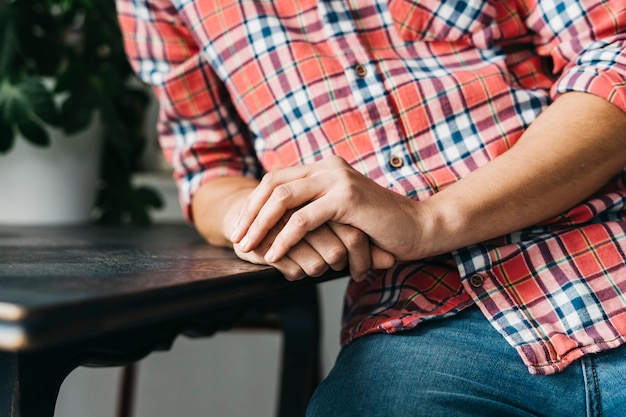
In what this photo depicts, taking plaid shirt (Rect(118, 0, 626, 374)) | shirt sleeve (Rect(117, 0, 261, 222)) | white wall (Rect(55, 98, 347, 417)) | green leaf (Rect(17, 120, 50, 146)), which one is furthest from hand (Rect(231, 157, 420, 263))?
white wall (Rect(55, 98, 347, 417))

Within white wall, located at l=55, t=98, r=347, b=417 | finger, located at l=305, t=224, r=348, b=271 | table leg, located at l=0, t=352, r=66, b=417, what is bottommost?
white wall, located at l=55, t=98, r=347, b=417

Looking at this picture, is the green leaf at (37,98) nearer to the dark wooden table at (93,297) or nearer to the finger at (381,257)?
the dark wooden table at (93,297)

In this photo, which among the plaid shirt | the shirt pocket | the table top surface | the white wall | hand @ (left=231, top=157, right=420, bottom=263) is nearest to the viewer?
the table top surface

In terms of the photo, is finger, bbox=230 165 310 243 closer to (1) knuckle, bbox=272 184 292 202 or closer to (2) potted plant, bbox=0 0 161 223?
(1) knuckle, bbox=272 184 292 202

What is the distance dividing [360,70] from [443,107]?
11 cm

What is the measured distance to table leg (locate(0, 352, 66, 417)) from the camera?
1.62 feet

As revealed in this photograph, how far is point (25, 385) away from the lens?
1.64ft

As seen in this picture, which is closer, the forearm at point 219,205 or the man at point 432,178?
the man at point 432,178

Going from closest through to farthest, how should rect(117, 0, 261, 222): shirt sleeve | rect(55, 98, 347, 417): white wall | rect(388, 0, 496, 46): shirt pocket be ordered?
rect(388, 0, 496, 46): shirt pocket, rect(117, 0, 261, 222): shirt sleeve, rect(55, 98, 347, 417): white wall

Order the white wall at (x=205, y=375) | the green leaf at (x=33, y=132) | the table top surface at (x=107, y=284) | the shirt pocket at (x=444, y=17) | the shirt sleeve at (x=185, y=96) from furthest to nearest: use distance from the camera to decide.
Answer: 1. the white wall at (x=205, y=375)
2. the green leaf at (x=33, y=132)
3. the shirt sleeve at (x=185, y=96)
4. the shirt pocket at (x=444, y=17)
5. the table top surface at (x=107, y=284)

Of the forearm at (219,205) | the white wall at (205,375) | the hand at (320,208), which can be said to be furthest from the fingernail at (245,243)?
the white wall at (205,375)

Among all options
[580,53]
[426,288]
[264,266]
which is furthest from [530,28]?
[264,266]

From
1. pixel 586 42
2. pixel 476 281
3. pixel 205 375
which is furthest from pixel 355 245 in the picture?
pixel 205 375

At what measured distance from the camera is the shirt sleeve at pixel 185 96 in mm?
948
